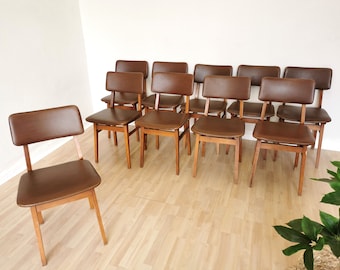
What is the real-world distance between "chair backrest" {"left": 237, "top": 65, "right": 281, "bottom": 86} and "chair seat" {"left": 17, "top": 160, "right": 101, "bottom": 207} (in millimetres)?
1953

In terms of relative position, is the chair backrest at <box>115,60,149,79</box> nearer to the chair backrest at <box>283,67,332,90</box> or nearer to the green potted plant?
the chair backrest at <box>283,67,332,90</box>

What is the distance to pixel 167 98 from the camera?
3.03 m

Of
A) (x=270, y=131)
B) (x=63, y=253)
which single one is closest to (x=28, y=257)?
(x=63, y=253)

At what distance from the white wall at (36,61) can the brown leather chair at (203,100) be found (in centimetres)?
154

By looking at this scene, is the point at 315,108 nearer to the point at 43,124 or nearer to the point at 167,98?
the point at 167,98

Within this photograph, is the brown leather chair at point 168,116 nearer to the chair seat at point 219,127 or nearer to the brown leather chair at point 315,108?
the chair seat at point 219,127

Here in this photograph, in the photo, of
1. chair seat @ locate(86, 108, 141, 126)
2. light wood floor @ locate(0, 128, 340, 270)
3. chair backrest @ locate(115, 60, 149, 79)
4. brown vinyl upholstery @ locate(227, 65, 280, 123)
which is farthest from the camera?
chair backrest @ locate(115, 60, 149, 79)

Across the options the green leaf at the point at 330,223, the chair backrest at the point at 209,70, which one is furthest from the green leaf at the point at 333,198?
the chair backrest at the point at 209,70

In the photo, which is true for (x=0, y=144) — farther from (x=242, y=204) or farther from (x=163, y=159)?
(x=242, y=204)

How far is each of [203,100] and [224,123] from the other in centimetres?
71

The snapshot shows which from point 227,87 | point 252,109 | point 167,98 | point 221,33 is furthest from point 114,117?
point 221,33

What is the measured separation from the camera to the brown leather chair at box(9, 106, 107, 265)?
1466mm

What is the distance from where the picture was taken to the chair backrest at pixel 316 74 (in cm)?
261

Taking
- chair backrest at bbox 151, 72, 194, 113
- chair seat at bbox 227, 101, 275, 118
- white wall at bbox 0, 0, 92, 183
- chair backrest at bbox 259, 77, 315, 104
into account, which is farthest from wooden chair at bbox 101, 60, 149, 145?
chair backrest at bbox 259, 77, 315, 104
